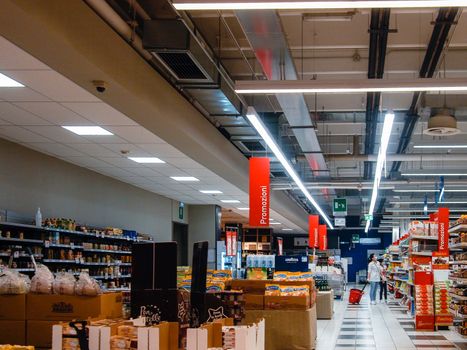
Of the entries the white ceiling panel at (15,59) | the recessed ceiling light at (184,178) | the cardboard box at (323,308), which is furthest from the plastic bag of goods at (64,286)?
the cardboard box at (323,308)

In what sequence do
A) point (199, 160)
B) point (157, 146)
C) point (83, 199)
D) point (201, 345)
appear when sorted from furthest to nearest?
point (83, 199), point (199, 160), point (157, 146), point (201, 345)

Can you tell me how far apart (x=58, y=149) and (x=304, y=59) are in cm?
419

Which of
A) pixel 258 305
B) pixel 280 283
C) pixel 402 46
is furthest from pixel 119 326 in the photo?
pixel 402 46

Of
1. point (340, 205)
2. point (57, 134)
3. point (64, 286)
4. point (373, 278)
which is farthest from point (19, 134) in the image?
point (340, 205)

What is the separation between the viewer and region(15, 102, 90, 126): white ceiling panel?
8844 mm

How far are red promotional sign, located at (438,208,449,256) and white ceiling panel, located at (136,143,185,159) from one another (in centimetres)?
737

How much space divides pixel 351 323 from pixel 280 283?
18.0 feet

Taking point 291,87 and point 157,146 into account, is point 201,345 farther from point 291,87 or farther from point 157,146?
point 157,146

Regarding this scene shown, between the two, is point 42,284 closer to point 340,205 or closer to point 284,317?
point 284,317

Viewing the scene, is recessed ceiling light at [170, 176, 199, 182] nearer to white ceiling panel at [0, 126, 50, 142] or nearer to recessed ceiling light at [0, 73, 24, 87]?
white ceiling panel at [0, 126, 50, 142]

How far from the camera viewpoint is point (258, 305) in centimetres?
1037

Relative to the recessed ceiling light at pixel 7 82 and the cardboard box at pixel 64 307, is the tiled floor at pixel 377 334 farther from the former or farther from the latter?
the cardboard box at pixel 64 307

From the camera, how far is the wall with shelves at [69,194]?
1141cm

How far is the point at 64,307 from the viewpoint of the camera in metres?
5.61
